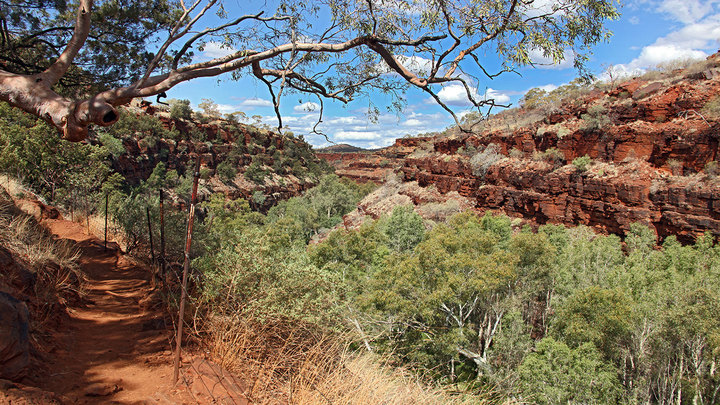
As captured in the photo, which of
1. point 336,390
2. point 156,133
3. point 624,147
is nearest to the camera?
point 336,390

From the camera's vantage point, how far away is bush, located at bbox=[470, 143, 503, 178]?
2773 cm

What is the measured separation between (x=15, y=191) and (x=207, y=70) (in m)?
6.93

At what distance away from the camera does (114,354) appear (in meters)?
3.18

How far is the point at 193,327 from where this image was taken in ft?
11.8

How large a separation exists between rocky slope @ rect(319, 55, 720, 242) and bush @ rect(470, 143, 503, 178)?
0.24 ft

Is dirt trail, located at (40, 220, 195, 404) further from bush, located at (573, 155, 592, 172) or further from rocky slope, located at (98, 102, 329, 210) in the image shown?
rocky slope, located at (98, 102, 329, 210)

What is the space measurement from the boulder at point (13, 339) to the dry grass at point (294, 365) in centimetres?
123

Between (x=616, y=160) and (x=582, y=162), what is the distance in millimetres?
1520

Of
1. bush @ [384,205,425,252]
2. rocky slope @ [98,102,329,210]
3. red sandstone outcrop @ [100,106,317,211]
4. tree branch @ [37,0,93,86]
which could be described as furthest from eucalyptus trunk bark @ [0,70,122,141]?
rocky slope @ [98,102,329,210]

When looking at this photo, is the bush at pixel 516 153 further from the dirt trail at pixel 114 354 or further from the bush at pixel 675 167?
the dirt trail at pixel 114 354

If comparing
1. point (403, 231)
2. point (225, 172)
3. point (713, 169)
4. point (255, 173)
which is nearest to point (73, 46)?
point (403, 231)

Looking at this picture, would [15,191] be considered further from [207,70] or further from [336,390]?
[336,390]

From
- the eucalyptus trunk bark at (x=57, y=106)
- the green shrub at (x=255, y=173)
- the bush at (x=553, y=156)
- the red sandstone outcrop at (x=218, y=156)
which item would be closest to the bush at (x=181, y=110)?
the red sandstone outcrop at (x=218, y=156)

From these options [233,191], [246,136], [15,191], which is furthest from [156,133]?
[15,191]
